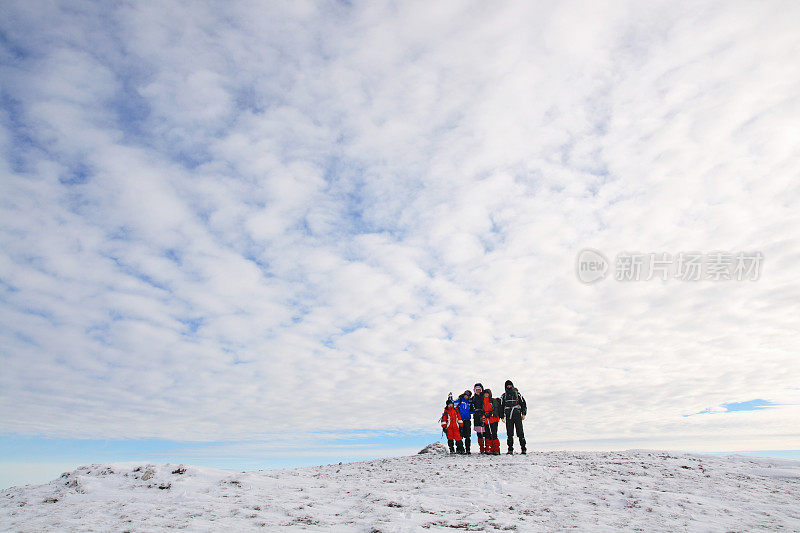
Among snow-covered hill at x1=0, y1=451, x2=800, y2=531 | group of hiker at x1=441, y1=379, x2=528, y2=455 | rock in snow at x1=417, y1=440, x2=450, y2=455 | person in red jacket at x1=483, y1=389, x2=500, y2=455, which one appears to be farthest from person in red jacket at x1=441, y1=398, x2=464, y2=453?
snow-covered hill at x1=0, y1=451, x2=800, y2=531

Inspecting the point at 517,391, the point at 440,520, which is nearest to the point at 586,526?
the point at 440,520

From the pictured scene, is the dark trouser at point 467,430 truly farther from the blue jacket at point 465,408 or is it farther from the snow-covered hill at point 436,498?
the snow-covered hill at point 436,498

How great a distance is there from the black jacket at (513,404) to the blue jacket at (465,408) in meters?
1.47

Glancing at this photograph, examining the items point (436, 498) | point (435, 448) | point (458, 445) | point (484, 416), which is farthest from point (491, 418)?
point (436, 498)

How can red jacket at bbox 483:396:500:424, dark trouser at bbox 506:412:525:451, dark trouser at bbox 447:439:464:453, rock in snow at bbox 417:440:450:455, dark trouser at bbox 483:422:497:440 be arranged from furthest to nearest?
rock in snow at bbox 417:440:450:455 → dark trouser at bbox 447:439:464:453 → dark trouser at bbox 483:422:497:440 → red jacket at bbox 483:396:500:424 → dark trouser at bbox 506:412:525:451

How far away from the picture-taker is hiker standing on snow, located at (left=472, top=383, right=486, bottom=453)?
19031 millimetres

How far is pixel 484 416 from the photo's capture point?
19.0 meters

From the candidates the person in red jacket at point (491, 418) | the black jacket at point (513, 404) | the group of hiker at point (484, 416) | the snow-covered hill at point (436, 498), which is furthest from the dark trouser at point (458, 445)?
the snow-covered hill at point (436, 498)

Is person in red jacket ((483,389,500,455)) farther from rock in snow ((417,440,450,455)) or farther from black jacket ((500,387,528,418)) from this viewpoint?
rock in snow ((417,440,450,455))

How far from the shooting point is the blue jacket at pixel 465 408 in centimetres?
1912

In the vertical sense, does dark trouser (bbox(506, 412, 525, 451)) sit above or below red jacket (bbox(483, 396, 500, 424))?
below

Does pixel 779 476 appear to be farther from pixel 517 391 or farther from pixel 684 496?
pixel 517 391

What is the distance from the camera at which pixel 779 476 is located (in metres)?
13.2

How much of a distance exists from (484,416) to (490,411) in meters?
0.35
